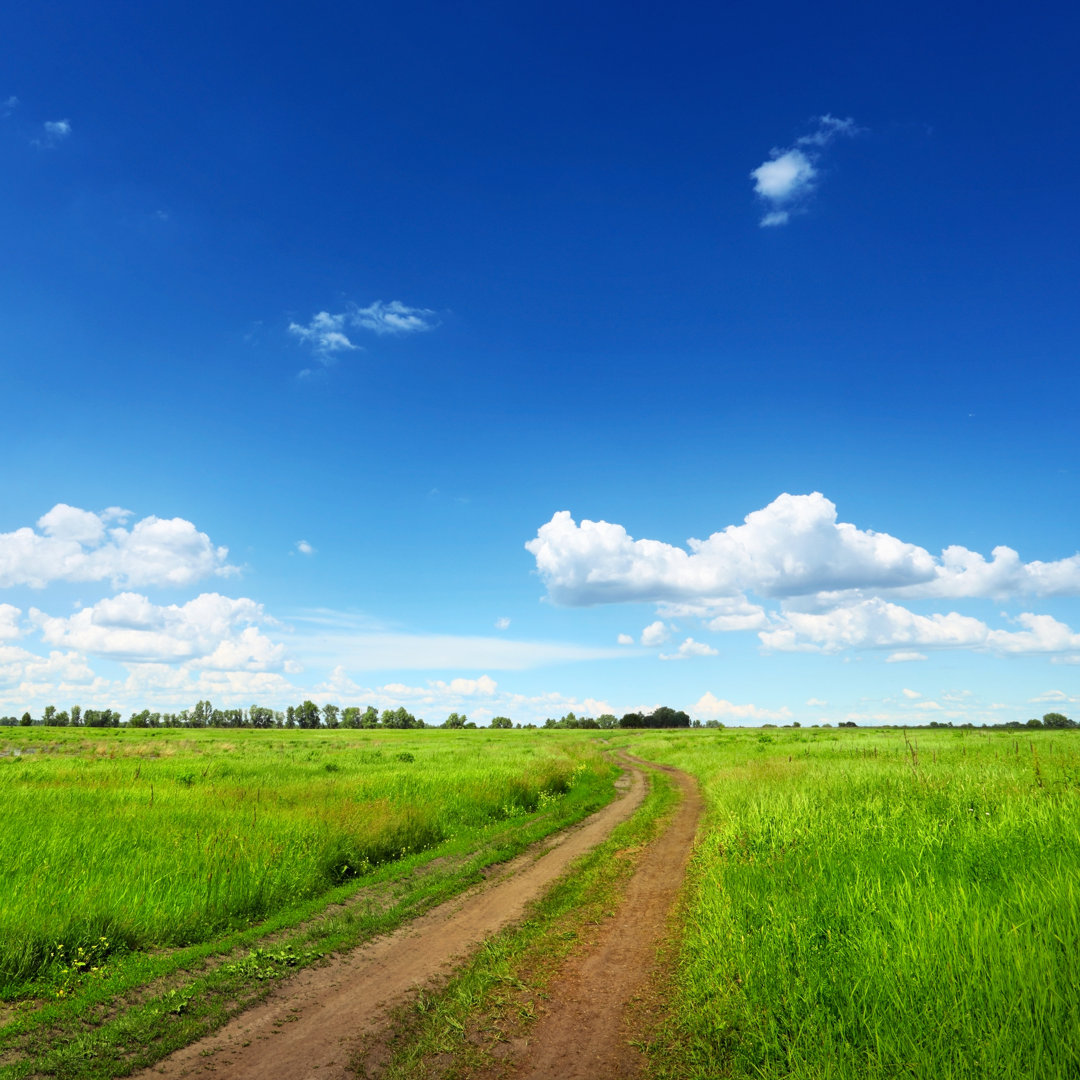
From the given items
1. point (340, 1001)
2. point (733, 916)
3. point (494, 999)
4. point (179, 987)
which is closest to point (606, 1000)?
point (494, 999)

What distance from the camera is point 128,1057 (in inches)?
255

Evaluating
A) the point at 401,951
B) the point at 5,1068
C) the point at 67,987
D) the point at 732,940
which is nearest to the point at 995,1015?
the point at 732,940

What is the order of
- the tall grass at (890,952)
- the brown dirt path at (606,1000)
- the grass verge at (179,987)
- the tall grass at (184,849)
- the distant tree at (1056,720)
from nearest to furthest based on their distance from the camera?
the tall grass at (890,952)
the brown dirt path at (606,1000)
the grass verge at (179,987)
the tall grass at (184,849)
the distant tree at (1056,720)

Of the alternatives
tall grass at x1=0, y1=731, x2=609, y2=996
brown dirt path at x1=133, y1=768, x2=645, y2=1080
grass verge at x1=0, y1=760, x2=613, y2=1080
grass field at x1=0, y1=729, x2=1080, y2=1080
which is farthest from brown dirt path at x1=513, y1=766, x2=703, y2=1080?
tall grass at x1=0, y1=731, x2=609, y2=996

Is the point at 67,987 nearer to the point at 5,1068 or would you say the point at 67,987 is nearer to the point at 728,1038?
the point at 5,1068

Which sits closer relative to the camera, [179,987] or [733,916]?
[179,987]

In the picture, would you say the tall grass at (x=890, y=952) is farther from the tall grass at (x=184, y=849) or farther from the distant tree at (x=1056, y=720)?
Answer: the distant tree at (x=1056, y=720)

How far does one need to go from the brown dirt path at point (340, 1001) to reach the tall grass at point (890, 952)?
11.0 feet

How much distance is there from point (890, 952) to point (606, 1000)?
11.1 feet

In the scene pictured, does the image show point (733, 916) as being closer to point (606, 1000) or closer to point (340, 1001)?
point (606, 1000)

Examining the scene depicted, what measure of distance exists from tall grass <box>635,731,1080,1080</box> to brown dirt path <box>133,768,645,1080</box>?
3.36 m

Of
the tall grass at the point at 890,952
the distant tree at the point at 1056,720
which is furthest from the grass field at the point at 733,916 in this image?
the distant tree at the point at 1056,720

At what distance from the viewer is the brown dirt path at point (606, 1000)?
619 cm

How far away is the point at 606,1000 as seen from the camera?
7520 millimetres
